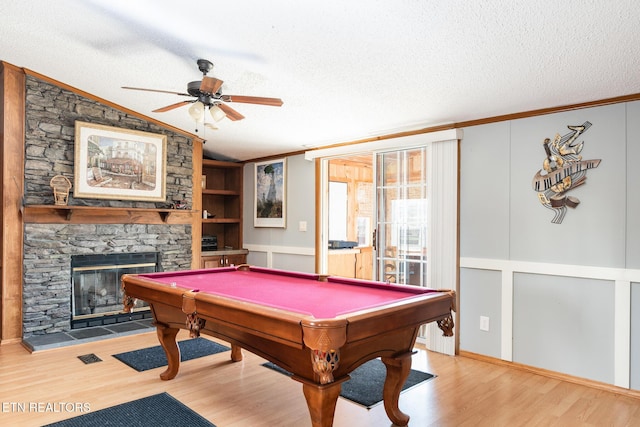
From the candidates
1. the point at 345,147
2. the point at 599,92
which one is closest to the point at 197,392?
the point at 345,147

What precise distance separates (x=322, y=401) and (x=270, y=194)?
442 centimetres

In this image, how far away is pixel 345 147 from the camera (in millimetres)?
4969

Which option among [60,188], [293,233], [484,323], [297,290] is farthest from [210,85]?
[293,233]

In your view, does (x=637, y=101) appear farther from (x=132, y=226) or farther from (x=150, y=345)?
(x=132, y=226)

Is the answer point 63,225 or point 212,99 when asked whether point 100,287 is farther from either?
point 212,99

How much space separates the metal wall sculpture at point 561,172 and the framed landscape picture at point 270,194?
3.32 metres

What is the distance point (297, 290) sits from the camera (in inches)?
106

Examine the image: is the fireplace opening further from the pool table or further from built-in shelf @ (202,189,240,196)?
the pool table

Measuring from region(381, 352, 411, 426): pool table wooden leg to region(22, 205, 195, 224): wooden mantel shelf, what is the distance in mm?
3476

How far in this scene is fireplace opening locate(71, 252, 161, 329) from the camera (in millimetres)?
4500

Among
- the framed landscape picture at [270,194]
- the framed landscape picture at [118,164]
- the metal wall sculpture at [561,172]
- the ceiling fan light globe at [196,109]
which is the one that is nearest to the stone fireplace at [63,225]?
the framed landscape picture at [118,164]

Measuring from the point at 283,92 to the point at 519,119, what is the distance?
2064 mm

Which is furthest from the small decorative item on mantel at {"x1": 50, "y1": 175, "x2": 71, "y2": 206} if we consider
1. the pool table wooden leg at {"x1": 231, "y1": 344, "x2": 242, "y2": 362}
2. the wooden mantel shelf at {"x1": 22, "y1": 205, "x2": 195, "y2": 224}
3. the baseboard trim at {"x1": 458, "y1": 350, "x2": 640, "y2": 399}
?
the baseboard trim at {"x1": 458, "y1": 350, "x2": 640, "y2": 399}

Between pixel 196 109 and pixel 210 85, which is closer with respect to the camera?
pixel 210 85
